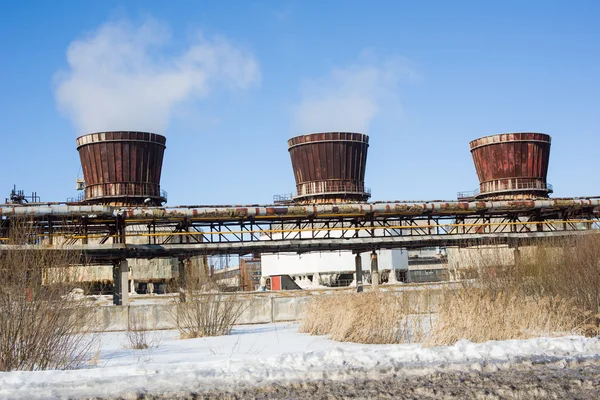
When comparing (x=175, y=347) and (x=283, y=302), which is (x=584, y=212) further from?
(x=175, y=347)

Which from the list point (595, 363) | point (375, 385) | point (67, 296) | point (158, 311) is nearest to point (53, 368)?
point (67, 296)

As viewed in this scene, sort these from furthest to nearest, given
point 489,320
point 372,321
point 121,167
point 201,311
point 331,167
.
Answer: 1. point 331,167
2. point 121,167
3. point 201,311
4. point 372,321
5. point 489,320

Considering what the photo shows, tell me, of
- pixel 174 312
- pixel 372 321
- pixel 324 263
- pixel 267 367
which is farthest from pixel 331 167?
pixel 267 367

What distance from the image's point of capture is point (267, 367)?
35.6 ft

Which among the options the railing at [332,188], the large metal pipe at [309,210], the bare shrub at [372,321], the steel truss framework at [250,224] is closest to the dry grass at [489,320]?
the bare shrub at [372,321]

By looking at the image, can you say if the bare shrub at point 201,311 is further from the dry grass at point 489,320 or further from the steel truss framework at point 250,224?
the steel truss framework at point 250,224

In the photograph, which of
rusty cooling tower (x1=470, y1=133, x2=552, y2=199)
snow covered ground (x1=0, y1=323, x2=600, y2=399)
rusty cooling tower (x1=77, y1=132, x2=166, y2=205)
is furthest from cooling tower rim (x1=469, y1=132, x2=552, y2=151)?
snow covered ground (x1=0, y1=323, x2=600, y2=399)

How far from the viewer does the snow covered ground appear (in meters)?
9.47

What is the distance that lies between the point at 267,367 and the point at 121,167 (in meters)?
44.5

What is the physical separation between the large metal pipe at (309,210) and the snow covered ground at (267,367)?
849 inches

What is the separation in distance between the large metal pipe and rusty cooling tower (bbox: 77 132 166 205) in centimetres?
1432

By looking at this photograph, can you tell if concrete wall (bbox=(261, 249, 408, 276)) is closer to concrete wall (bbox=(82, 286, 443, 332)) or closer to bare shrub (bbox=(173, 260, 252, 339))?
concrete wall (bbox=(82, 286, 443, 332))

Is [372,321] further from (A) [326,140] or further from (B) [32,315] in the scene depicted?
(A) [326,140]

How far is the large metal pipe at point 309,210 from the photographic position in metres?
34.9
